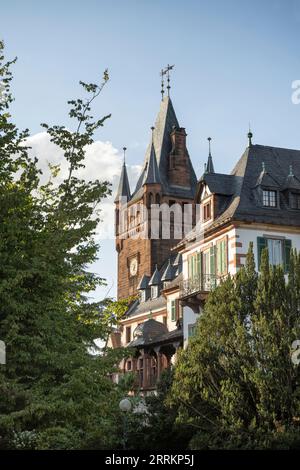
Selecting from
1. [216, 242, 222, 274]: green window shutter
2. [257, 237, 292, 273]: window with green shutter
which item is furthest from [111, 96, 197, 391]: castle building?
[257, 237, 292, 273]: window with green shutter

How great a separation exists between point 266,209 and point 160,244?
29.1 m

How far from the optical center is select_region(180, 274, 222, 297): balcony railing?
32.8m

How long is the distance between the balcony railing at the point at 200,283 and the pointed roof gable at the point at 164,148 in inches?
1126

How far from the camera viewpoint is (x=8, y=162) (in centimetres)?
1817

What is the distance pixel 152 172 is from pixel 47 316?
46.2 meters

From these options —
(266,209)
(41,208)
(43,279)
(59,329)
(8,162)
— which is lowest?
(59,329)

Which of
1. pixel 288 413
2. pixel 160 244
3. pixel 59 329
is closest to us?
pixel 59 329

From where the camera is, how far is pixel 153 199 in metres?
61.4

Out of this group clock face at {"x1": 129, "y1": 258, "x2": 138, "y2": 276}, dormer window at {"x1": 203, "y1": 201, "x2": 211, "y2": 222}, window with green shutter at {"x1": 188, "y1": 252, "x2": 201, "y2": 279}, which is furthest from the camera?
clock face at {"x1": 129, "y1": 258, "x2": 138, "y2": 276}

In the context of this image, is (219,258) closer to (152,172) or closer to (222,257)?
(222,257)

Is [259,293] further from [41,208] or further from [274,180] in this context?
[274,180]

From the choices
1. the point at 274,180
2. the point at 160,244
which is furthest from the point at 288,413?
the point at 160,244

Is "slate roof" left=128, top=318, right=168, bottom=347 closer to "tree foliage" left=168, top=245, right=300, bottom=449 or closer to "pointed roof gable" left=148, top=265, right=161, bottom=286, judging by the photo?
"pointed roof gable" left=148, top=265, right=161, bottom=286

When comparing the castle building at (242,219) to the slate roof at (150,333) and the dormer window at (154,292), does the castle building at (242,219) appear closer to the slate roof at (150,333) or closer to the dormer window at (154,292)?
the slate roof at (150,333)
